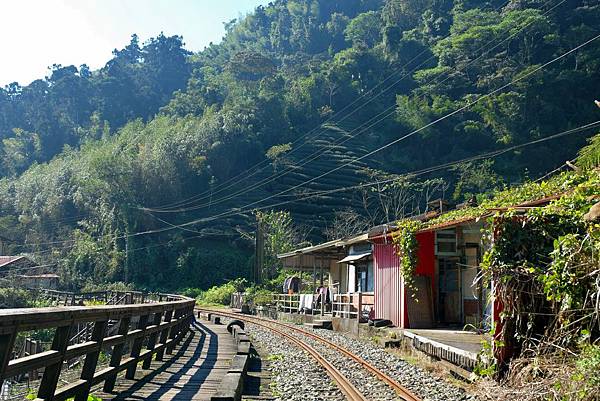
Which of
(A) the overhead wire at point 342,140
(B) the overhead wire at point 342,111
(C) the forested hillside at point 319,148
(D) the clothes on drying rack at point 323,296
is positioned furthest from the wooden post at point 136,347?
(B) the overhead wire at point 342,111

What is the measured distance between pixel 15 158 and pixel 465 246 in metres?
96.4

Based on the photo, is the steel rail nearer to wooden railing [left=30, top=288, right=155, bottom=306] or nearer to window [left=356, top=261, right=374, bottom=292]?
window [left=356, top=261, right=374, bottom=292]

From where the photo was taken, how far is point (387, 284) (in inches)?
798

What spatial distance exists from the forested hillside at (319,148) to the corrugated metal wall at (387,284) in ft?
101

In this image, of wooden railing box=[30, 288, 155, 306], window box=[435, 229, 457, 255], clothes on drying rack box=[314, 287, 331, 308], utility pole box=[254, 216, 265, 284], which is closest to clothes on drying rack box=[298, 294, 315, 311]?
clothes on drying rack box=[314, 287, 331, 308]

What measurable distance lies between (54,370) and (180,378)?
13.2 feet

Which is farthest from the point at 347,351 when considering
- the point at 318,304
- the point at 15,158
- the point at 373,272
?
the point at 15,158

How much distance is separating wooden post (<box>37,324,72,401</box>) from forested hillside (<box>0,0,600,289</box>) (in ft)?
156

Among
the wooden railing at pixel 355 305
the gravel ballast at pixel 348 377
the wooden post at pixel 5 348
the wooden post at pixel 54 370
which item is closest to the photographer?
the wooden post at pixel 5 348

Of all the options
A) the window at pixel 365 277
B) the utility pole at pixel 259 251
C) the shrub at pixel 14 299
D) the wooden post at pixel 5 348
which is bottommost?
the wooden post at pixel 5 348

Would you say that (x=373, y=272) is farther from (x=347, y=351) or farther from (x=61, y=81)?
(x=61, y=81)

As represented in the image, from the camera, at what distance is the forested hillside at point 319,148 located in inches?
2395

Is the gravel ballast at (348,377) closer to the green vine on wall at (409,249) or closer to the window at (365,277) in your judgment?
the green vine on wall at (409,249)

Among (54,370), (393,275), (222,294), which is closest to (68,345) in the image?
(54,370)
